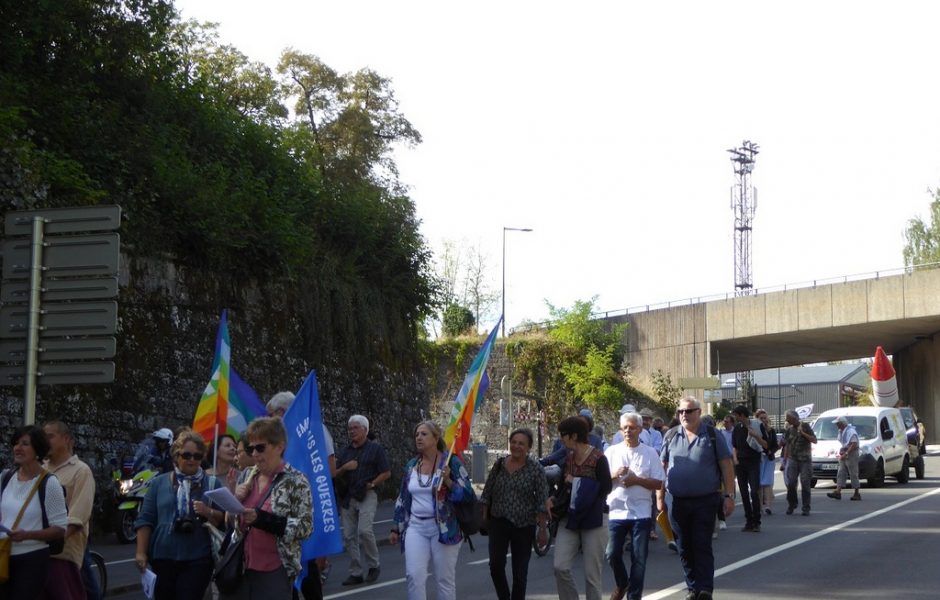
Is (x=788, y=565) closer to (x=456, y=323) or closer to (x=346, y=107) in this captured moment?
(x=346, y=107)

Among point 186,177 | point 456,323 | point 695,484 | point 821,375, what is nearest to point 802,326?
point 456,323

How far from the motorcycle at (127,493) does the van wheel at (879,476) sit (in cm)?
1710

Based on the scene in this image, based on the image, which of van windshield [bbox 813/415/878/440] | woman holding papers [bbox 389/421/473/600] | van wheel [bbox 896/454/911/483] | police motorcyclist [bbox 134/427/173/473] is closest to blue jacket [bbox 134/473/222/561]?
woman holding papers [bbox 389/421/473/600]

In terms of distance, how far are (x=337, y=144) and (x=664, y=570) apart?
28798 millimetres

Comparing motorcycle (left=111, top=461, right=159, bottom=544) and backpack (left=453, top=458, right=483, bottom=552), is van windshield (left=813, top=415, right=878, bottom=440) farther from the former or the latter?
backpack (left=453, top=458, right=483, bottom=552)

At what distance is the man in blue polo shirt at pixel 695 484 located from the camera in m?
10.2

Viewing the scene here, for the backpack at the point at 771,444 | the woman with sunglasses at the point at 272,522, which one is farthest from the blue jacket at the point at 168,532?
the backpack at the point at 771,444

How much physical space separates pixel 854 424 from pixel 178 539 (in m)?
24.1

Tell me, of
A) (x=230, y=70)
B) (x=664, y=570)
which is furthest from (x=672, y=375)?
(x=664, y=570)

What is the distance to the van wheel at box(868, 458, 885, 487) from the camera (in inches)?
1066

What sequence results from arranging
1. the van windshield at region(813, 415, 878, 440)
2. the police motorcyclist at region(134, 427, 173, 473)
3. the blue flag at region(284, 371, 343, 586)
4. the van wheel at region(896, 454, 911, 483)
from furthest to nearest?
1. the van wheel at region(896, 454, 911, 483)
2. the van windshield at region(813, 415, 878, 440)
3. the police motorcyclist at region(134, 427, 173, 473)
4. the blue flag at region(284, 371, 343, 586)

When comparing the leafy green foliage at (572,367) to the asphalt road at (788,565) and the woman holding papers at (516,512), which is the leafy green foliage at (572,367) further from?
the woman holding papers at (516,512)

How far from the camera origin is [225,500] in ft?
20.5

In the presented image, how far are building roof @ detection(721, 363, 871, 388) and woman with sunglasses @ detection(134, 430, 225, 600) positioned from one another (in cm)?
11496
